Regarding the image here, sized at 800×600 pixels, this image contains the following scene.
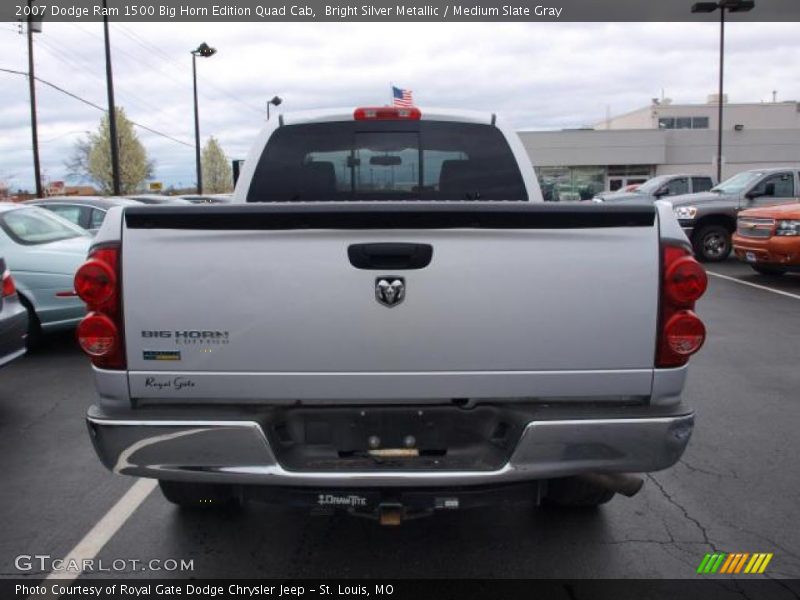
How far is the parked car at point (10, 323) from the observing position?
594cm

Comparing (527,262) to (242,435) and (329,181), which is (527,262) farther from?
(329,181)

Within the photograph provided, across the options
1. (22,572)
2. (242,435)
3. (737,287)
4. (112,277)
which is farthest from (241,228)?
(737,287)

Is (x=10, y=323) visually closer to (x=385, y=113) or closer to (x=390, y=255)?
(x=385, y=113)

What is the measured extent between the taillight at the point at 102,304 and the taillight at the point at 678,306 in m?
2.07

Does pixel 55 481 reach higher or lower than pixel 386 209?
lower

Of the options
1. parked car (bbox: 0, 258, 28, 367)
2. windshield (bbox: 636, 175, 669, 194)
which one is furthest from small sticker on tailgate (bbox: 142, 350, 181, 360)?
windshield (bbox: 636, 175, 669, 194)

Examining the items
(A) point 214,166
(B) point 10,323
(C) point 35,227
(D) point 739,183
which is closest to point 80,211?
(C) point 35,227

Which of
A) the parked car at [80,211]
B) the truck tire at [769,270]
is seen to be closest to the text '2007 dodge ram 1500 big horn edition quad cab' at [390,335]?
the parked car at [80,211]

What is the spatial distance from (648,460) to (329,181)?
2.77 m

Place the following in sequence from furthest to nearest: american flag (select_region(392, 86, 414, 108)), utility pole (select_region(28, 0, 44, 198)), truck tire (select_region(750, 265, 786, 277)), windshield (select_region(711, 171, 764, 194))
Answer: utility pole (select_region(28, 0, 44, 198))
windshield (select_region(711, 171, 764, 194))
truck tire (select_region(750, 265, 786, 277))
american flag (select_region(392, 86, 414, 108))

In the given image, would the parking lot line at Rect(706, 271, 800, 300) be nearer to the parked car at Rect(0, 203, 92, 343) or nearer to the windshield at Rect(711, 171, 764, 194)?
the windshield at Rect(711, 171, 764, 194)

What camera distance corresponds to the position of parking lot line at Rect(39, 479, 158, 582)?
11.6ft

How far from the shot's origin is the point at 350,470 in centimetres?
286

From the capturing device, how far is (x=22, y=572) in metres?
3.42
